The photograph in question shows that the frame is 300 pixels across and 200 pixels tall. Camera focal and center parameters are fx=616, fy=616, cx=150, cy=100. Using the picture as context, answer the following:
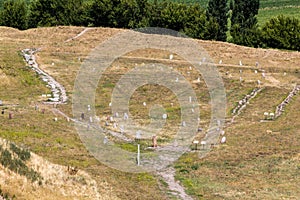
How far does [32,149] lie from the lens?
49719 millimetres

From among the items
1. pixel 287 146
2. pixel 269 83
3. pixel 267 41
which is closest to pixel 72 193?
pixel 287 146

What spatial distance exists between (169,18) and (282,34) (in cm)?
2500

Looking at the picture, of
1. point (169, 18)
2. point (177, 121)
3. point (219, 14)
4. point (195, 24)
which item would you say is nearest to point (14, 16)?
point (169, 18)

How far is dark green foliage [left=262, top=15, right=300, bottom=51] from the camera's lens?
126m

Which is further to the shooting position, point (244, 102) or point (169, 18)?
point (169, 18)

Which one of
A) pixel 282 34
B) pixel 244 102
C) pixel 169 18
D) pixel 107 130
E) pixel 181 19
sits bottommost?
pixel 107 130

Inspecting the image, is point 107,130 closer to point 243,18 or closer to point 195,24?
point 195,24

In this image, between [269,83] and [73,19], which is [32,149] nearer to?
[269,83]

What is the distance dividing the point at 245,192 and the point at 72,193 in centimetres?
1401

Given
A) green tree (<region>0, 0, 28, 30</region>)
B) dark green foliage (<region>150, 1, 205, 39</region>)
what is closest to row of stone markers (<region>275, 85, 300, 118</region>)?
dark green foliage (<region>150, 1, 205, 39</region>)

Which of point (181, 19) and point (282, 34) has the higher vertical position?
point (181, 19)

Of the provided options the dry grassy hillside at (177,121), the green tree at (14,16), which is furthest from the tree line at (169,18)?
the dry grassy hillside at (177,121)

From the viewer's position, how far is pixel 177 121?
65688 millimetres

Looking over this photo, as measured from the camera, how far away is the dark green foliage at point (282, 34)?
126 meters
